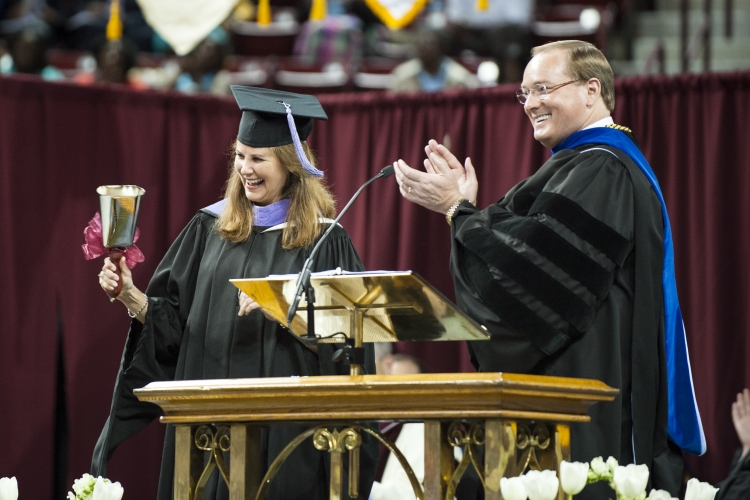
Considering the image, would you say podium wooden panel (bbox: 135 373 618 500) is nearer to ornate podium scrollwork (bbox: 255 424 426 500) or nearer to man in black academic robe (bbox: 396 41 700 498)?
ornate podium scrollwork (bbox: 255 424 426 500)

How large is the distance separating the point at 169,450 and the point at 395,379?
52.7 inches

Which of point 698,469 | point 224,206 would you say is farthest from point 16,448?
point 698,469

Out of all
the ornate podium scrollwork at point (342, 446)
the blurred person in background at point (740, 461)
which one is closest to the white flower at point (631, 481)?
the ornate podium scrollwork at point (342, 446)

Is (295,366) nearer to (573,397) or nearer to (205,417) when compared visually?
(205,417)

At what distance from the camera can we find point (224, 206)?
4055 mm

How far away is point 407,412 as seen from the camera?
9.19 ft

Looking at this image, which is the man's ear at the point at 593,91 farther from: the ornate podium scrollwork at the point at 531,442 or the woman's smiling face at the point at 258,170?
the ornate podium scrollwork at the point at 531,442

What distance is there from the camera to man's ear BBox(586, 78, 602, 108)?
3.72 meters

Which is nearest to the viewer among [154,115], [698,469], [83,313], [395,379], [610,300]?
[395,379]

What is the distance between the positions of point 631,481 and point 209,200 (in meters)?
4.87

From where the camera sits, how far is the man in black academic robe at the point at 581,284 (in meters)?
3.40

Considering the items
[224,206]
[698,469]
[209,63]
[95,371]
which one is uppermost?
[209,63]

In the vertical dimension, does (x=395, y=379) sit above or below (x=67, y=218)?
below

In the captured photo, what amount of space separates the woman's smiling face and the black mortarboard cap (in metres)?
0.03
